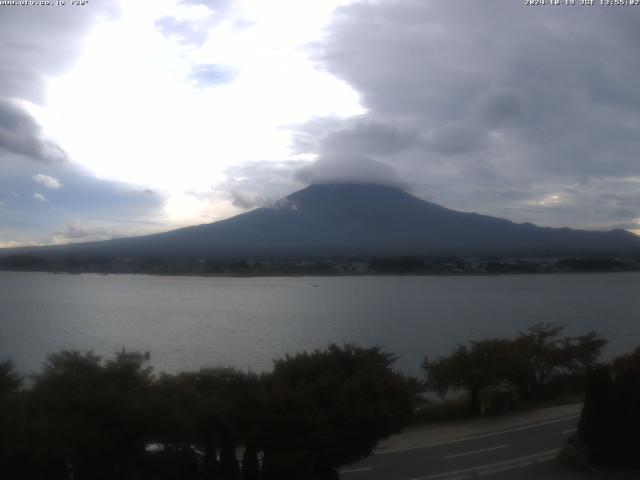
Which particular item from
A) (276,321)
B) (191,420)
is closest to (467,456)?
(191,420)

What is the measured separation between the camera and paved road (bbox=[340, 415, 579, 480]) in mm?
9883

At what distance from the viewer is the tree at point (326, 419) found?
852cm

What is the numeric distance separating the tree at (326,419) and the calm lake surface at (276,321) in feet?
41.0

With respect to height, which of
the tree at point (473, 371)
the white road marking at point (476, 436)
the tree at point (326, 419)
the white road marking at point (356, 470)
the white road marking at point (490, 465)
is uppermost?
the tree at point (326, 419)

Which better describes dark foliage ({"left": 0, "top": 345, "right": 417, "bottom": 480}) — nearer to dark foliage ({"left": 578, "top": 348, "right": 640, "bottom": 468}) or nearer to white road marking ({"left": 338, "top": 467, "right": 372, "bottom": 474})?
white road marking ({"left": 338, "top": 467, "right": 372, "bottom": 474})

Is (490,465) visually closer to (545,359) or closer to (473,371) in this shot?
(473,371)

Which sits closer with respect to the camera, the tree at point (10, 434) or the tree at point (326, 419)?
the tree at point (10, 434)

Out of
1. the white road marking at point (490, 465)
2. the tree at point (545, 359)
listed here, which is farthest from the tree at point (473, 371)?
the white road marking at point (490, 465)

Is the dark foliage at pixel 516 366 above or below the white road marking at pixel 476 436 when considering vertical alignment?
above

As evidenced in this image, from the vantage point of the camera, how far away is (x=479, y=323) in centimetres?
3888

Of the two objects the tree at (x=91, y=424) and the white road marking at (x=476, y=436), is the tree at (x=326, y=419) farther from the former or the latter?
the white road marking at (x=476, y=436)

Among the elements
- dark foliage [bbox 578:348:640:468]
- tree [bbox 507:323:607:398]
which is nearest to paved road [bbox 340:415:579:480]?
dark foliage [bbox 578:348:640:468]

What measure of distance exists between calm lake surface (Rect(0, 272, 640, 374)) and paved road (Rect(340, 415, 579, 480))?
986cm

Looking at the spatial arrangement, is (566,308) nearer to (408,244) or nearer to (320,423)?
(320,423)
